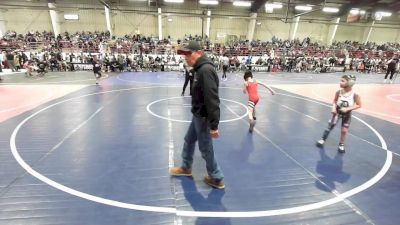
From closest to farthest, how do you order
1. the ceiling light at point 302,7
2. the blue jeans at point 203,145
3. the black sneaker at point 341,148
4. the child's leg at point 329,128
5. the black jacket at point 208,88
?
the black jacket at point 208,88 → the blue jeans at point 203,145 → the black sneaker at point 341,148 → the child's leg at point 329,128 → the ceiling light at point 302,7

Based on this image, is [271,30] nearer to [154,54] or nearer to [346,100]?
[154,54]

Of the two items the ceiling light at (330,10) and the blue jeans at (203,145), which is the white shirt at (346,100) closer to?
the blue jeans at (203,145)

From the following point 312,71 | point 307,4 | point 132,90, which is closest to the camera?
point 132,90

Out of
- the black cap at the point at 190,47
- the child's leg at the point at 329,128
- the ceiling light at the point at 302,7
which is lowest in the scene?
the child's leg at the point at 329,128

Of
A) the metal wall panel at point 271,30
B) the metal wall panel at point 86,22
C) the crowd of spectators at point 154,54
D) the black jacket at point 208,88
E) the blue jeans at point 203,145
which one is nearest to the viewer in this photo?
the black jacket at point 208,88

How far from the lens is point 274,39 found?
106ft

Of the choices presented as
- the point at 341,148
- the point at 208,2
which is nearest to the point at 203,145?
the point at 341,148

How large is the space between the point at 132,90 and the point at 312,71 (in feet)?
68.5

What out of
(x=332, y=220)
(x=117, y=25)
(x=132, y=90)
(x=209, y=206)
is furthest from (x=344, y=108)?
(x=117, y=25)

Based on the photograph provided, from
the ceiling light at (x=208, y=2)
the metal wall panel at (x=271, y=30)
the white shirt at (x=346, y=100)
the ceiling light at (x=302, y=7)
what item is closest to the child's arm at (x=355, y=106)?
the white shirt at (x=346, y=100)

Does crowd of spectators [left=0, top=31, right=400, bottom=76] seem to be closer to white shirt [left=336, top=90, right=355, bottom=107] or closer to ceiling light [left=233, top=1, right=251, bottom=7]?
ceiling light [left=233, top=1, right=251, bottom=7]

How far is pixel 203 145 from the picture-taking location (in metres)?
3.93

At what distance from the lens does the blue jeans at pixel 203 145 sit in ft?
12.8

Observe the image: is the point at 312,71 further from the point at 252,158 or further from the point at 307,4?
the point at 252,158
